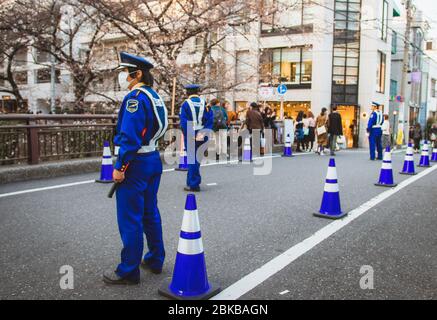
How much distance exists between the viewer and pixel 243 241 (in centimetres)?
464

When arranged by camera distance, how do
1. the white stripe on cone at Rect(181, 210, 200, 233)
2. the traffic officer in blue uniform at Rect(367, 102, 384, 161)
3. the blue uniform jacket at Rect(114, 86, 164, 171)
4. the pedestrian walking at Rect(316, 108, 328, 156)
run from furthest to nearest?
the pedestrian walking at Rect(316, 108, 328, 156)
the traffic officer in blue uniform at Rect(367, 102, 384, 161)
the blue uniform jacket at Rect(114, 86, 164, 171)
the white stripe on cone at Rect(181, 210, 200, 233)

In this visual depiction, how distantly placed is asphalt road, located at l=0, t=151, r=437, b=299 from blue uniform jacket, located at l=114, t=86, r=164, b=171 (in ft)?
3.57

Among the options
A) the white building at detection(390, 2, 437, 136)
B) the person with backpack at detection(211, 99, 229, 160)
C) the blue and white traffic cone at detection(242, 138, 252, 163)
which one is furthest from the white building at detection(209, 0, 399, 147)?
the blue and white traffic cone at detection(242, 138, 252, 163)

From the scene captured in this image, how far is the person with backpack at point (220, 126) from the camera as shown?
11.7 m

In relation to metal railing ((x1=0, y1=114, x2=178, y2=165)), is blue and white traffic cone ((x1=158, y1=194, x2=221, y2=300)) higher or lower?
lower

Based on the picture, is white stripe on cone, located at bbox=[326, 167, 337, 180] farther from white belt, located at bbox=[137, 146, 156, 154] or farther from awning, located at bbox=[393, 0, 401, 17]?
awning, located at bbox=[393, 0, 401, 17]

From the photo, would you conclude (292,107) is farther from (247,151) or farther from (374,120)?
(247,151)

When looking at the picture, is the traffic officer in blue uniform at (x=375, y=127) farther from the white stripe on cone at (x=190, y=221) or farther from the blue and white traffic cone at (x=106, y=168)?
the white stripe on cone at (x=190, y=221)

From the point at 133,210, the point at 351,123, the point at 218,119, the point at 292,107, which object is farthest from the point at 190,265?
the point at 351,123

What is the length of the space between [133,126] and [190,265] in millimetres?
1168

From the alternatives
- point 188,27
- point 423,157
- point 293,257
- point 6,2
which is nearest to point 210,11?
point 188,27

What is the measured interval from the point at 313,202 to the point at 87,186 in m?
4.19

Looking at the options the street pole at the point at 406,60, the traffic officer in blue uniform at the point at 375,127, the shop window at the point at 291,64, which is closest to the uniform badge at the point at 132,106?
the traffic officer in blue uniform at the point at 375,127

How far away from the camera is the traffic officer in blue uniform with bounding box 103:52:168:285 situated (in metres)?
3.31
